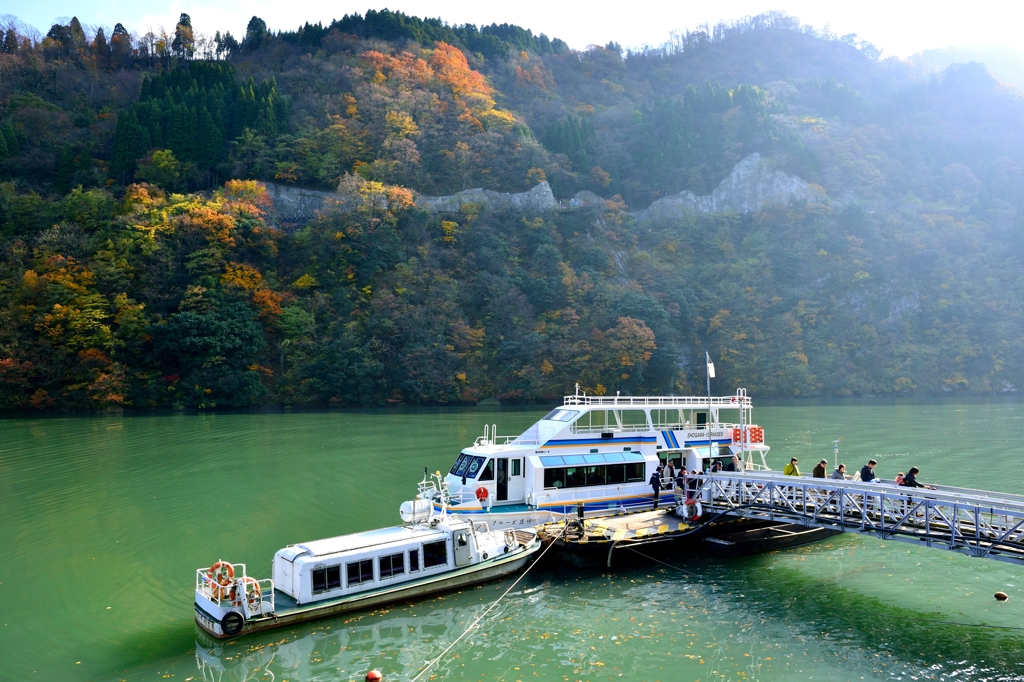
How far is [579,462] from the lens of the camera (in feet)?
74.5

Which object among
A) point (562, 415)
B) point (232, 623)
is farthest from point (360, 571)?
point (562, 415)

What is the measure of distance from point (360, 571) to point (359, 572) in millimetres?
30

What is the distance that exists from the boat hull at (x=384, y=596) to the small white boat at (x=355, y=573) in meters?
0.02

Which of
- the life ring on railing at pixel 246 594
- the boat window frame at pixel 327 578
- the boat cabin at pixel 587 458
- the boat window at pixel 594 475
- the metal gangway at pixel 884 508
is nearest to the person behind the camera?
the life ring on railing at pixel 246 594

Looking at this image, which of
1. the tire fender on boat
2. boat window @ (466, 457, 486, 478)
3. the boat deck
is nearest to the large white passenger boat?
boat window @ (466, 457, 486, 478)

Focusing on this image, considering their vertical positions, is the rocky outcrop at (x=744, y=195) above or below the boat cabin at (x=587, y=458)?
above

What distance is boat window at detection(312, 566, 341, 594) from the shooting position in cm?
1588

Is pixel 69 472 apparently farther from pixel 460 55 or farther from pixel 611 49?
pixel 611 49

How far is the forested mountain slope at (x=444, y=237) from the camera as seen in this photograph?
63.9 metres

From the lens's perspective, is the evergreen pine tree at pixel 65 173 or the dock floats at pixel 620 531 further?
the evergreen pine tree at pixel 65 173

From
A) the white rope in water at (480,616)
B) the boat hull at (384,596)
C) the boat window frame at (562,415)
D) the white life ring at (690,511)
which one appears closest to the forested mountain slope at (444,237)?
the boat window frame at (562,415)

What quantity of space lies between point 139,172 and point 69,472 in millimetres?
54421

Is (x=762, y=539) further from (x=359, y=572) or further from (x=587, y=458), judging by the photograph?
(x=359, y=572)

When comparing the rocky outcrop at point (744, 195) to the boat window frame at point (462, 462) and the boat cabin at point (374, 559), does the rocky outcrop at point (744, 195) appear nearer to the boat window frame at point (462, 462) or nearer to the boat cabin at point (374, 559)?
the boat window frame at point (462, 462)
